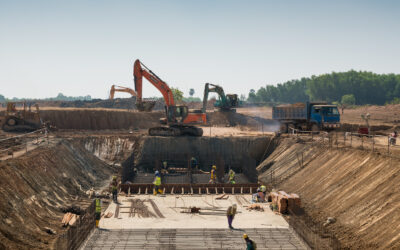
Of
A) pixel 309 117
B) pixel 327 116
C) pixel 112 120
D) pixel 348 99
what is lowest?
pixel 112 120

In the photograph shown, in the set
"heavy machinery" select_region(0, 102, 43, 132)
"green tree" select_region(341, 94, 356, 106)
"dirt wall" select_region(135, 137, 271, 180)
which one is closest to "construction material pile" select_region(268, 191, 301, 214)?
"dirt wall" select_region(135, 137, 271, 180)

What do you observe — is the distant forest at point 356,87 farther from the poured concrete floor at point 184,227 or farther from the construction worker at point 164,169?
the poured concrete floor at point 184,227

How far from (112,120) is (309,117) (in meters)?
28.4

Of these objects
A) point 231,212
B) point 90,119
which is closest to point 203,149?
point 90,119

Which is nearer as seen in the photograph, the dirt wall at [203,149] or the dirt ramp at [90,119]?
the dirt wall at [203,149]

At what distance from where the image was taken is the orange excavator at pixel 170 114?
42.6 metres

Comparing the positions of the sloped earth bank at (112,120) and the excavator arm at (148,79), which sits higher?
the excavator arm at (148,79)

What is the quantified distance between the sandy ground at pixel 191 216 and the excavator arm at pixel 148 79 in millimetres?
17388

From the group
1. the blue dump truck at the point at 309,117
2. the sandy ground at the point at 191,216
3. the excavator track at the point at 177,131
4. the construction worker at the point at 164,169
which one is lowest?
the sandy ground at the point at 191,216

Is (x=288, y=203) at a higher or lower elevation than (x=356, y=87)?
lower

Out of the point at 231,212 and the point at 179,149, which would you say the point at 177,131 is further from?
the point at 231,212

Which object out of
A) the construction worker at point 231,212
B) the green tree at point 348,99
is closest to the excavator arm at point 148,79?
the construction worker at point 231,212

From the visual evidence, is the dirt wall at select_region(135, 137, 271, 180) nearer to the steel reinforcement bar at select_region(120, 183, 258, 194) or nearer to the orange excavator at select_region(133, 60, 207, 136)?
the orange excavator at select_region(133, 60, 207, 136)

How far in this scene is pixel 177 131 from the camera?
4347 cm
